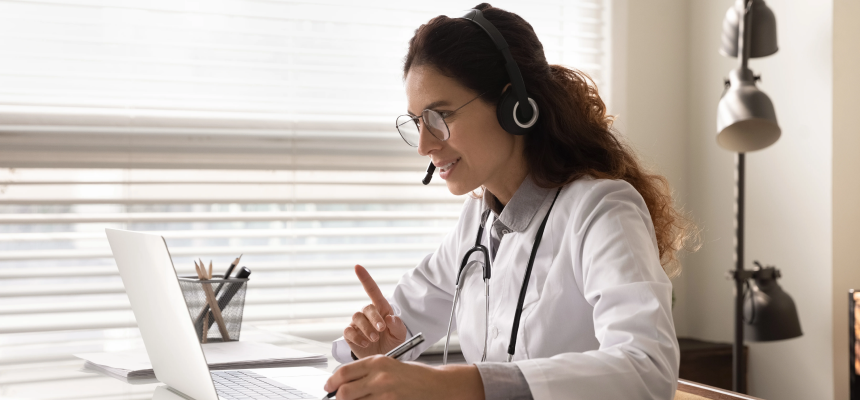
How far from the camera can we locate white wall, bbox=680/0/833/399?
2.32m

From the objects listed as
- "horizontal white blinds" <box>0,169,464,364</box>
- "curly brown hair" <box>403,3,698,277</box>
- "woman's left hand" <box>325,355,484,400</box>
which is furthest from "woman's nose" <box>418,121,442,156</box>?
"horizontal white blinds" <box>0,169,464,364</box>

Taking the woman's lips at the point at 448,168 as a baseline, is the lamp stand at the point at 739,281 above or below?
below

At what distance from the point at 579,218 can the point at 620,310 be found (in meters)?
0.22

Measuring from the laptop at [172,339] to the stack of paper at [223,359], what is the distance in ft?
0.21

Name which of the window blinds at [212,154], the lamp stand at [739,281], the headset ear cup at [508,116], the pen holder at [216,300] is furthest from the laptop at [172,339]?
the lamp stand at [739,281]

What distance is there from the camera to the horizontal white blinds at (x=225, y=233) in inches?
80.4

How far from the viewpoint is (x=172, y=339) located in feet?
3.28

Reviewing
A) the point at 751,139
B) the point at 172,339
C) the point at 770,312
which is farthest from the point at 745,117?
the point at 172,339

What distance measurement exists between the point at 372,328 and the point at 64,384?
51 cm

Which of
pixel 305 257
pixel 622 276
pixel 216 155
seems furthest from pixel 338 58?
pixel 622 276

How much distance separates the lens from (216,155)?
2213 millimetres

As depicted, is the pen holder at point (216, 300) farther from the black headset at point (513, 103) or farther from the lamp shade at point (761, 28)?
the lamp shade at point (761, 28)

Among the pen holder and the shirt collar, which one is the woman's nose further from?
the pen holder

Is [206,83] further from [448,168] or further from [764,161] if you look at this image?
[764,161]
